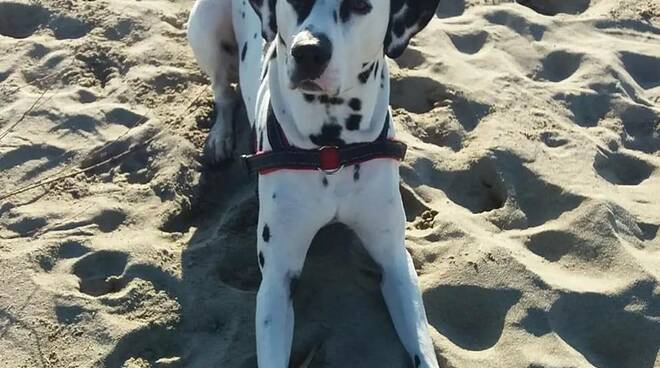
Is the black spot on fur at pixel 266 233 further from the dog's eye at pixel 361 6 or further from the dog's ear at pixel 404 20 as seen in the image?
the dog's eye at pixel 361 6

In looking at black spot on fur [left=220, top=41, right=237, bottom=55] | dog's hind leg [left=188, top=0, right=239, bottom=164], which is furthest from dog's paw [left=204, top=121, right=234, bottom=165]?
black spot on fur [left=220, top=41, right=237, bottom=55]

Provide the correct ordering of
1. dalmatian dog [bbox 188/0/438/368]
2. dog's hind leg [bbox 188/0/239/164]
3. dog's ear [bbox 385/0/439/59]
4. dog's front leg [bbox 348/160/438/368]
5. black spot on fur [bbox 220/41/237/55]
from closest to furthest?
dalmatian dog [bbox 188/0/438/368] → dog's ear [bbox 385/0/439/59] → dog's front leg [bbox 348/160/438/368] → dog's hind leg [bbox 188/0/239/164] → black spot on fur [bbox 220/41/237/55]

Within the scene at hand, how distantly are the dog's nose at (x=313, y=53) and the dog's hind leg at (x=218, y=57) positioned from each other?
178 centimetres

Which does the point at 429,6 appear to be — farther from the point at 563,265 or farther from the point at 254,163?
the point at 563,265

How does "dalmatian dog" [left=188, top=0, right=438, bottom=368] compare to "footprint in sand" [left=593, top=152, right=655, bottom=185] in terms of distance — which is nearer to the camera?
"dalmatian dog" [left=188, top=0, right=438, bottom=368]

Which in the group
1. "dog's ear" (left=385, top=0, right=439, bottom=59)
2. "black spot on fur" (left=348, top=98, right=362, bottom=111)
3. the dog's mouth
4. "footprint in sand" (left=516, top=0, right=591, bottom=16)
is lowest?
"footprint in sand" (left=516, top=0, right=591, bottom=16)

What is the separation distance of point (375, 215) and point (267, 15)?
0.94 metres

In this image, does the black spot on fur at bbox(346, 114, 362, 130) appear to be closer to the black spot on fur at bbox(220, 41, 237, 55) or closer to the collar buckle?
the collar buckle

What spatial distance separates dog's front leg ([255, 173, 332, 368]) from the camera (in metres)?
3.75

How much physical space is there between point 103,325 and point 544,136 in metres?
2.61

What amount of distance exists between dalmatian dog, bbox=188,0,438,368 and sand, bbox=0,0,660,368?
20 centimetres

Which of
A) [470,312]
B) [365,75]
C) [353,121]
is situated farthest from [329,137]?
[470,312]

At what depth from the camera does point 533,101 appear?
17.6 ft

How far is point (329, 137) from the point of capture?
12.1ft
